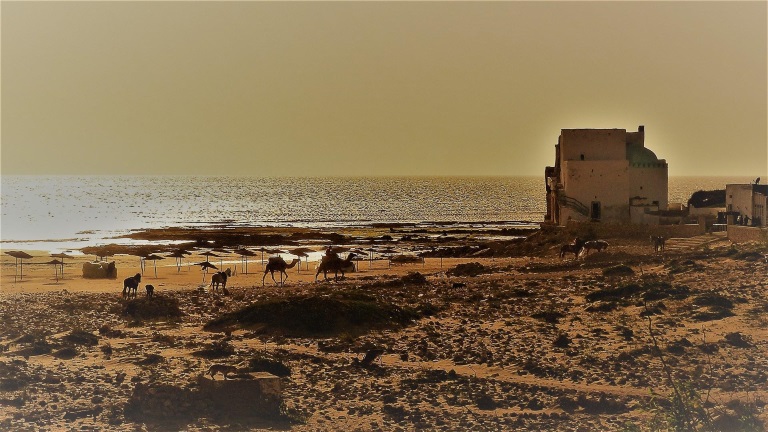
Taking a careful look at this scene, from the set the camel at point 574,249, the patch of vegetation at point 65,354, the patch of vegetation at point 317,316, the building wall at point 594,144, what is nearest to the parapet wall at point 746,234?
the camel at point 574,249

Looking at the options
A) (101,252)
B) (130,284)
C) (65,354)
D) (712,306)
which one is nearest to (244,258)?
(101,252)

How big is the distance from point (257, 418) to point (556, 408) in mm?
5392

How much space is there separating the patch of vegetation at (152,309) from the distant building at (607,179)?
29.1 metres

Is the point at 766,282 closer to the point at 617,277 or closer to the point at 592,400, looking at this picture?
the point at 617,277

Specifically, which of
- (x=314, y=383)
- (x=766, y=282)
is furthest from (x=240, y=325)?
(x=766, y=282)

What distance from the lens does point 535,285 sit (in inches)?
1260

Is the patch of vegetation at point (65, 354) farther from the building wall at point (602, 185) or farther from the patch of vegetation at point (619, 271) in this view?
the building wall at point (602, 185)

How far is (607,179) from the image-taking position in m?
51.2

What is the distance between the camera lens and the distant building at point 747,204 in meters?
43.3

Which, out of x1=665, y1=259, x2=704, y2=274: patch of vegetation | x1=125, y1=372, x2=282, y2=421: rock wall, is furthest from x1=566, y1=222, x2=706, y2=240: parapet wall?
x1=125, y1=372, x2=282, y2=421: rock wall

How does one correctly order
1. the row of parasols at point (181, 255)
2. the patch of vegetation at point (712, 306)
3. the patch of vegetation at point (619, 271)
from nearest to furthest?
the patch of vegetation at point (712, 306), the patch of vegetation at point (619, 271), the row of parasols at point (181, 255)

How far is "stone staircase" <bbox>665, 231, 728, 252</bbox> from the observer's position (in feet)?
135

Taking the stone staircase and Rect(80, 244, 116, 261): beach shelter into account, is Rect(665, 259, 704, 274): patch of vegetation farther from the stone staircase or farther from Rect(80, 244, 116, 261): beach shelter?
Rect(80, 244, 116, 261): beach shelter

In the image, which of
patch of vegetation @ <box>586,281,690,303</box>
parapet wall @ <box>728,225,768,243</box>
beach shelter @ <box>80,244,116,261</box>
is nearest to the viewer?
patch of vegetation @ <box>586,281,690,303</box>
